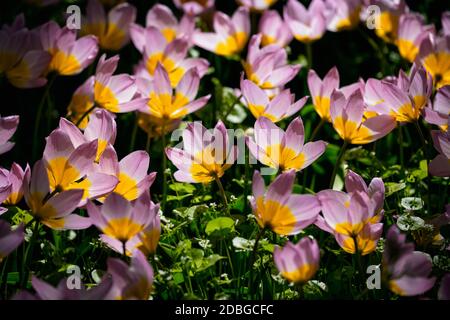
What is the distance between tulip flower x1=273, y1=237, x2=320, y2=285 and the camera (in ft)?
3.32

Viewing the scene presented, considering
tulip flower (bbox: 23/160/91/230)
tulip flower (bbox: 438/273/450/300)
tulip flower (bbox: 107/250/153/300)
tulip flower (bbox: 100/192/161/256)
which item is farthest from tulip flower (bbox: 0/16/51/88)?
tulip flower (bbox: 438/273/450/300)

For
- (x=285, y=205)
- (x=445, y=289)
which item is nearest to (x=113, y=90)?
(x=285, y=205)

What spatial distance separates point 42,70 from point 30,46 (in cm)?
6

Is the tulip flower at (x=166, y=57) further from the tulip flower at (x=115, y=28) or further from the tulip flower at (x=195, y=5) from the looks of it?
the tulip flower at (x=195, y=5)

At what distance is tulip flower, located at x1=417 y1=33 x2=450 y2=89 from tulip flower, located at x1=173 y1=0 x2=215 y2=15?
743 mm

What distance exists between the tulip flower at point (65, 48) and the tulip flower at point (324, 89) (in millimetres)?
495

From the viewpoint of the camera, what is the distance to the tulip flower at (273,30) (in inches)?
72.2

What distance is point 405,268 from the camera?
1019 millimetres

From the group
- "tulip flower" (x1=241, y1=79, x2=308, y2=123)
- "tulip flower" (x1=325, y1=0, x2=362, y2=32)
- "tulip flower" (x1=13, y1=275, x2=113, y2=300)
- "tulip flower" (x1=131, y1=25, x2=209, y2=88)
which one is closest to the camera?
"tulip flower" (x1=13, y1=275, x2=113, y2=300)

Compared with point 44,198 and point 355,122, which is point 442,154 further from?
point 44,198

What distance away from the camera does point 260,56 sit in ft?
4.93

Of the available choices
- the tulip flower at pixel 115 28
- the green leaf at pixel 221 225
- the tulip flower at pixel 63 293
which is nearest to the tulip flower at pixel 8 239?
the tulip flower at pixel 63 293

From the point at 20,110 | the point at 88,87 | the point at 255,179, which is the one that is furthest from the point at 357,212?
the point at 20,110

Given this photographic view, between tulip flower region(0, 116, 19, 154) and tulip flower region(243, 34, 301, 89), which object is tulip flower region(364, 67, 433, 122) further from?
tulip flower region(0, 116, 19, 154)
